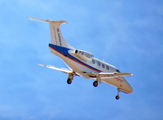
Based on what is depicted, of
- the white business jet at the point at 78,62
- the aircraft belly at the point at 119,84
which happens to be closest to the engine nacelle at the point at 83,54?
the white business jet at the point at 78,62

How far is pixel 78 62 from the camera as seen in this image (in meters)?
41.2

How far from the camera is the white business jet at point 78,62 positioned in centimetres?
3978

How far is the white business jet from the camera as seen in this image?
39.8m

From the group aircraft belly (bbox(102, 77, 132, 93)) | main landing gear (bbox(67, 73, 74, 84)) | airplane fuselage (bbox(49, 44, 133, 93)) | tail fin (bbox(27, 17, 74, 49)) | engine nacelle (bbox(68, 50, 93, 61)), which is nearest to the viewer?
tail fin (bbox(27, 17, 74, 49))

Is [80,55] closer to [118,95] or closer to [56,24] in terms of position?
[56,24]

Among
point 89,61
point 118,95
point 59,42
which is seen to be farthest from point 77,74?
point 118,95

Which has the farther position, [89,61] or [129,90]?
[129,90]

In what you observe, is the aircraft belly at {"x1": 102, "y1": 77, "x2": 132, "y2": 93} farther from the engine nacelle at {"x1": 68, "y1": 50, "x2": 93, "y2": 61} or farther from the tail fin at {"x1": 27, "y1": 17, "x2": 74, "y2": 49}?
the tail fin at {"x1": 27, "y1": 17, "x2": 74, "y2": 49}

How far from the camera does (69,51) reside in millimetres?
40469

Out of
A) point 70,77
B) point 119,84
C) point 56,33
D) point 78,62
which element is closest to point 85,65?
point 78,62

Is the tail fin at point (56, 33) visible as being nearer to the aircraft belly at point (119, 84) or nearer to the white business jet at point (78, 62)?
the white business jet at point (78, 62)

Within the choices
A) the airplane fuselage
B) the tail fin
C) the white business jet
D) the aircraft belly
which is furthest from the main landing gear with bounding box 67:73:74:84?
the aircraft belly

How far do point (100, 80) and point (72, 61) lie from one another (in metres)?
4.49

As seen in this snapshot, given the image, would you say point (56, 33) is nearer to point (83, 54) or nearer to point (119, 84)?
point (83, 54)
